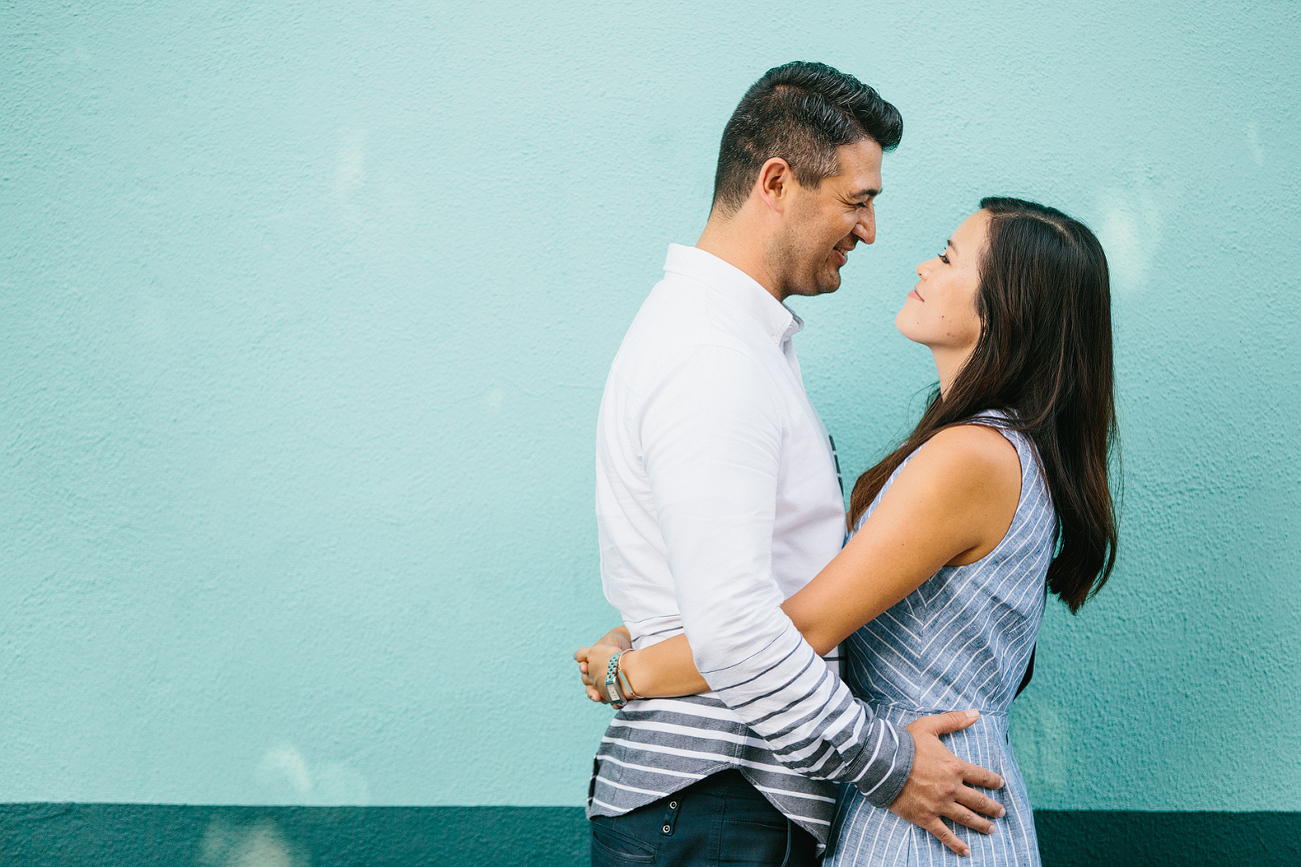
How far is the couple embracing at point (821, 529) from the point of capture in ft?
3.57

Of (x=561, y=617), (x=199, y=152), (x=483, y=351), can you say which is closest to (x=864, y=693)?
(x=561, y=617)

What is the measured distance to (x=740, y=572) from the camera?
3.43 feet

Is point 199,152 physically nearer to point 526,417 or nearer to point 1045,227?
point 526,417

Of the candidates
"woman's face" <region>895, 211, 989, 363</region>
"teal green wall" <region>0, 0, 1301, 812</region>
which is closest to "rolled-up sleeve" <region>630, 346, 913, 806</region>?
"woman's face" <region>895, 211, 989, 363</region>

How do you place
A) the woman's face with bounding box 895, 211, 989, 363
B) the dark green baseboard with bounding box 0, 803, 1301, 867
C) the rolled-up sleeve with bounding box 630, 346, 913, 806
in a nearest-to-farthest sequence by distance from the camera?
the rolled-up sleeve with bounding box 630, 346, 913, 806 → the woman's face with bounding box 895, 211, 989, 363 → the dark green baseboard with bounding box 0, 803, 1301, 867

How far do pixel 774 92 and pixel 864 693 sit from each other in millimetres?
1024

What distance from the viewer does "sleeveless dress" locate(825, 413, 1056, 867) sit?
122 centimetres

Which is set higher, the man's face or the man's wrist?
the man's face

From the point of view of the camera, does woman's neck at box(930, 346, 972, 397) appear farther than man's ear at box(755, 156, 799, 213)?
Yes

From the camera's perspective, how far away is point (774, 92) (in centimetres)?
141

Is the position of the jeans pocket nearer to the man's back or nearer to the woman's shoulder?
the man's back

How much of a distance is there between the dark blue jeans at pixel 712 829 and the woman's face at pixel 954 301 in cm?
81

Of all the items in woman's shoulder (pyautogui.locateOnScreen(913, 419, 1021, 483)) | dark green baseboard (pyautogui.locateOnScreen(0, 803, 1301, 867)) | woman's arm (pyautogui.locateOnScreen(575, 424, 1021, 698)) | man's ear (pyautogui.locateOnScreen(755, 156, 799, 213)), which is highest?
man's ear (pyautogui.locateOnScreen(755, 156, 799, 213))

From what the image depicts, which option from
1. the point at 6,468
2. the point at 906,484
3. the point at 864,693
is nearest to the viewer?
the point at 906,484
